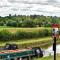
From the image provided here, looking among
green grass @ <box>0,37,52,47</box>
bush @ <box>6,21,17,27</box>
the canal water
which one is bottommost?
the canal water

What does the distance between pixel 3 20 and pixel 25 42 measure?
41cm

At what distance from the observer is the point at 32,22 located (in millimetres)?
3135

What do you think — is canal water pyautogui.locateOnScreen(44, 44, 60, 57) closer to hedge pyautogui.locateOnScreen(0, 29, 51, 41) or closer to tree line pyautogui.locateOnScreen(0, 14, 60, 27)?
hedge pyautogui.locateOnScreen(0, 29, 51, 41)

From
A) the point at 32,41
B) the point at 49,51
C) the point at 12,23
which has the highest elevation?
the point at 12,23

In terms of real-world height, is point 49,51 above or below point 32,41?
below

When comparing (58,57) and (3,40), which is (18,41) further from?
(58,57)

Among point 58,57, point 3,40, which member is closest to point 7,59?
point 3,40

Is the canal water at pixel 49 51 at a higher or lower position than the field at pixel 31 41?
lower

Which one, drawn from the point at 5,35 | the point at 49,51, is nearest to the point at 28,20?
the point at 5,35

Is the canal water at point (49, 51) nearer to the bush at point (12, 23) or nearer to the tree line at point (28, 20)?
the tree line at point (28, 20)

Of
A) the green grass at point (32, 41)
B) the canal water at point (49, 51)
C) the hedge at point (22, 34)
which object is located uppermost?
the hedge at point (22, 34)

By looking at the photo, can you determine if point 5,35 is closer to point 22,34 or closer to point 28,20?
point 22,34

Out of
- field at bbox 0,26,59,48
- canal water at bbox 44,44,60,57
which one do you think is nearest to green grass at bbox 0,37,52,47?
field at bbox 0,26,59,48

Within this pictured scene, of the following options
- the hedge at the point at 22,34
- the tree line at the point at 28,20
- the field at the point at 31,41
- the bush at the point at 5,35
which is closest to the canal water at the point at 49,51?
the field at the point at 31,41
